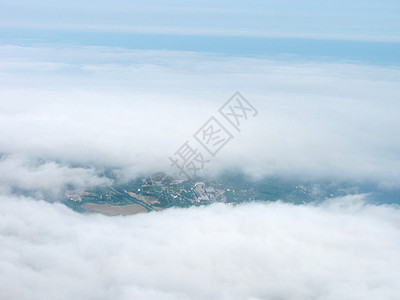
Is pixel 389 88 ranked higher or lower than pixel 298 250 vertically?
higher

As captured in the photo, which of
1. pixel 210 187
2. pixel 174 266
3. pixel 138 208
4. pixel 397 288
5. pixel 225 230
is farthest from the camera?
pixel 210 187

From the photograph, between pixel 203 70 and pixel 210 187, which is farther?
pixel 203 70

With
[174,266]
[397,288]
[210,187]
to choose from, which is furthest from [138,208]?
[397,288]

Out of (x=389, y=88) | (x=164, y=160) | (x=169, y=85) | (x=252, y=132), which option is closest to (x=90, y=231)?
(x=164, y=160)

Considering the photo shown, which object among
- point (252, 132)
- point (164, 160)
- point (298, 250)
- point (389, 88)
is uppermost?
point (389, 88)

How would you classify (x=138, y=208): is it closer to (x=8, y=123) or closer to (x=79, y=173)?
(x=79, y=173)

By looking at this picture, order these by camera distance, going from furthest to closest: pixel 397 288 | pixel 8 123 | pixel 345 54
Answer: pixel 345 54 < pixel 8 123 < pixel 397 288
